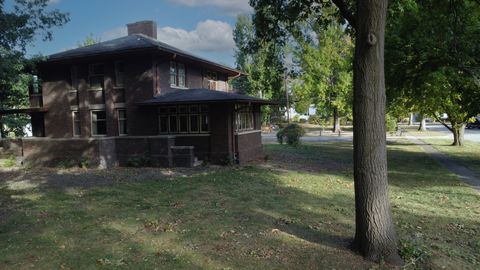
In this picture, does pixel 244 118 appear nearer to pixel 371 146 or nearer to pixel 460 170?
pixel 460 170

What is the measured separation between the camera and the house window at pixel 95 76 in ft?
70.7

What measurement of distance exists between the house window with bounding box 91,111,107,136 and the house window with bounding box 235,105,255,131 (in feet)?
24.5

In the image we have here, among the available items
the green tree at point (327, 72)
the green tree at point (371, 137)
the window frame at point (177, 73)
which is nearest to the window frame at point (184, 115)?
the window frame at point (177, 73)

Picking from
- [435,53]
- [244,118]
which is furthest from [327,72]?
[435,53]

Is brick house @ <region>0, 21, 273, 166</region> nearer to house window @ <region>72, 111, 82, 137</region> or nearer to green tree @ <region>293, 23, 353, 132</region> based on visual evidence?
house window @ <region>72, 111, 82, 137</region>

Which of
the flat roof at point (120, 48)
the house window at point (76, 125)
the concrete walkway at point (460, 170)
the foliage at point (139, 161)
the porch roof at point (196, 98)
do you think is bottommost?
the concrete walkway at point (460, 170)

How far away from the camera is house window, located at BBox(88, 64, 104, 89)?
70.7 ft

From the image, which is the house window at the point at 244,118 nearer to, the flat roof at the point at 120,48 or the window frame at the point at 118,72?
the flat roof at the point at 120,48

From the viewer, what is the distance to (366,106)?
609 centimetres

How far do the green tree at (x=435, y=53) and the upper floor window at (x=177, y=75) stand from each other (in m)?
10.9

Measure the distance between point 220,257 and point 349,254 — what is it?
6.64ft

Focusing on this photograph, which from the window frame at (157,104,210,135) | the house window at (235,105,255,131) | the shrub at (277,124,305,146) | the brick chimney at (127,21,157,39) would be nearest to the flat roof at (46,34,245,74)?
the brick chimney at (127,21,157,39)

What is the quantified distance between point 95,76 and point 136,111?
3290 mm

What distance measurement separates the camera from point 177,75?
72.9 ft
